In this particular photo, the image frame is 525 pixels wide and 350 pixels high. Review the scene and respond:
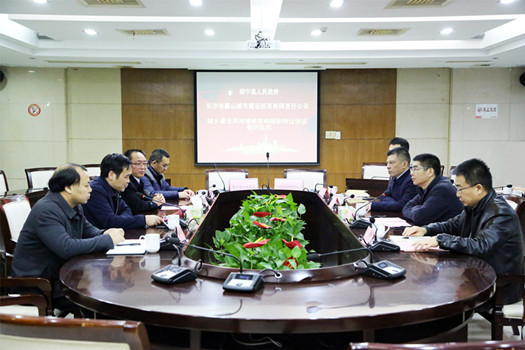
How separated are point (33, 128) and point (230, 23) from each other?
4.33 metres

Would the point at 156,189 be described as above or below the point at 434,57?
below

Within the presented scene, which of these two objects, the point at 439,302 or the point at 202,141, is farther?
the point at 202,141

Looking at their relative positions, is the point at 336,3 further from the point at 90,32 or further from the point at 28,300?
the point at 28,300

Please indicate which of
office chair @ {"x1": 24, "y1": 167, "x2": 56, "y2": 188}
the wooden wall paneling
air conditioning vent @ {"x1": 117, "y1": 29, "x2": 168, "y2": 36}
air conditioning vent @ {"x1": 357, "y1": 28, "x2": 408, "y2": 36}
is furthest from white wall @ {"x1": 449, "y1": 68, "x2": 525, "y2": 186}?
office chair @ {"x1": 24, "y1": 167, "x2": 56, "y2": 188}

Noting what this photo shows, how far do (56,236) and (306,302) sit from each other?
135 centimetres

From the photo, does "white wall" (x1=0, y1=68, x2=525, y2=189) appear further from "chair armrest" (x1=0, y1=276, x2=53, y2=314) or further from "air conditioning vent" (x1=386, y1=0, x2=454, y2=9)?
"chair armrest" (x1=0, y1=276, x2=53, y2=314)

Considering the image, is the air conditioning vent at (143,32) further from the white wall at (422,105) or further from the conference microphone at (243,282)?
the conference microphone at (243,282)

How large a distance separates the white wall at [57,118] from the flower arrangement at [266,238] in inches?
181

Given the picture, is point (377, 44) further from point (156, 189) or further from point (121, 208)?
point (121, 208)

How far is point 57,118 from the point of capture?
7.50 metres

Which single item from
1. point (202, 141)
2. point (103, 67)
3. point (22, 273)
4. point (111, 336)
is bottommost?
point (22, 273)

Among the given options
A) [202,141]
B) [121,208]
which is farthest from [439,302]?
[202,141]

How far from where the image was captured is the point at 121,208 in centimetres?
343

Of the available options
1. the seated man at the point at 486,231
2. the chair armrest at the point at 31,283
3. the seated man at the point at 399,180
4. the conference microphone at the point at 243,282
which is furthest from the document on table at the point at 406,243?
the chair armrest at the point at 31,283
